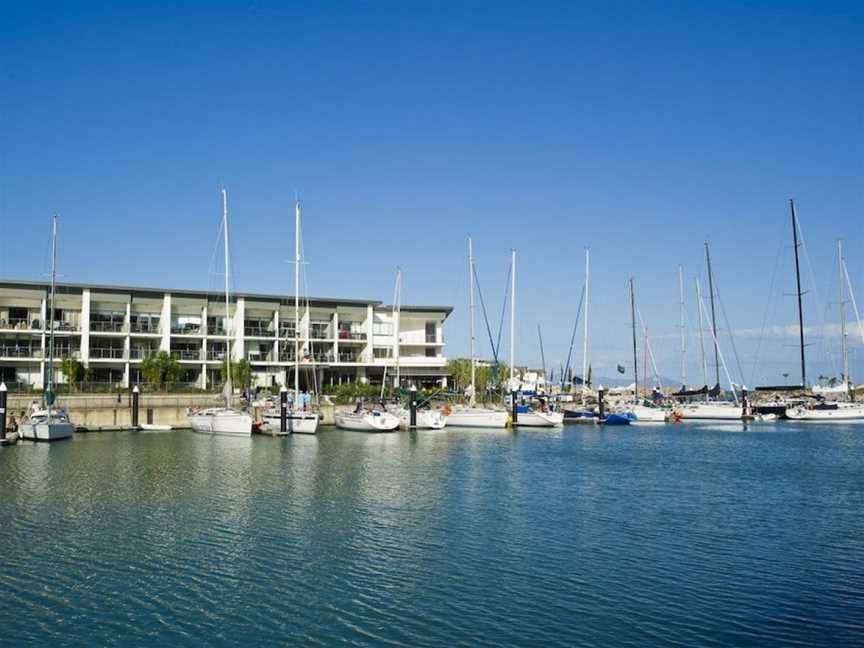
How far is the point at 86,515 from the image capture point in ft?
81.0

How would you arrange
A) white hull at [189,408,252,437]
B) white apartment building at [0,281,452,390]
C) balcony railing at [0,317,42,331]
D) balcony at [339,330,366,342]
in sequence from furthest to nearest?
balcony at [339,330,366,342]
white apartment building at [0,281,452,390]
balcony railing at [0,317,42,331]
white hull at [189,408,252,437]

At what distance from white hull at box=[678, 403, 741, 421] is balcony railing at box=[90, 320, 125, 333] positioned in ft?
170

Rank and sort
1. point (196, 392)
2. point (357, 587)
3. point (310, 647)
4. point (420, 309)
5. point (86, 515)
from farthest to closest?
point (420, 309) → point (196, 392) → point (86, 515) → point (357, 587) → point (310, 647)

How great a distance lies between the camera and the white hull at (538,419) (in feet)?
210

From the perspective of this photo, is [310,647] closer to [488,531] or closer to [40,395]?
[488,531]

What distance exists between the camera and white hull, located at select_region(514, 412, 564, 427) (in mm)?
63862

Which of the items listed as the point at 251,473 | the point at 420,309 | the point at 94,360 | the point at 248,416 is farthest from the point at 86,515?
the point at 420,309

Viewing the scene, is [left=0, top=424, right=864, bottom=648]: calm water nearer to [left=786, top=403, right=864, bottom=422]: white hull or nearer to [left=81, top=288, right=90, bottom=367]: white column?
[left=81, top=288, right=90, bottom=367]: white column

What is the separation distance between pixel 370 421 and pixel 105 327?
27177 mm

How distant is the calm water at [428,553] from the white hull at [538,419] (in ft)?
81.5

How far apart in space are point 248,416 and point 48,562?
113ft

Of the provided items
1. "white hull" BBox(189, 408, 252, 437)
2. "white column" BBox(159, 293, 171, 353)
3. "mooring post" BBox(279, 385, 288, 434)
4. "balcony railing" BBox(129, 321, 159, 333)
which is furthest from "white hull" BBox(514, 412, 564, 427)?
"balcony railing" BBox(129, 321, 159, 333)

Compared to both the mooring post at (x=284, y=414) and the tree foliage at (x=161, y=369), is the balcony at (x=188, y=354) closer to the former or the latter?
the tree foliage at (x=161, y=369)

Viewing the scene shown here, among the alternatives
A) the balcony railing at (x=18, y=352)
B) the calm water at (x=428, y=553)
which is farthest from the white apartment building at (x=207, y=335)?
the calm water at (x=428, y=553)
